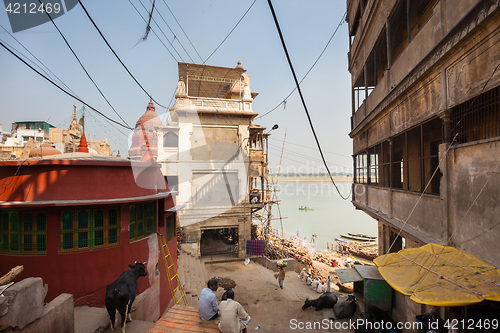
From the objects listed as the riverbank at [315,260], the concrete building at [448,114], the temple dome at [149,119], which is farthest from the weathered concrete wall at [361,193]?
the temple dome at [149,119]

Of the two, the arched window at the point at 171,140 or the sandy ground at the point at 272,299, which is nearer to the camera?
the sandy ground at the point at 272,299

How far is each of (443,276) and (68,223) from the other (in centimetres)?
892

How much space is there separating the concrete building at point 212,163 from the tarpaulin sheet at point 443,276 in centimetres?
1728

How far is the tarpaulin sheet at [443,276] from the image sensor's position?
3738 millimetres

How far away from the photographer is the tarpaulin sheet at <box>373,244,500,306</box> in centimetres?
374

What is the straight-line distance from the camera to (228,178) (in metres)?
22.7

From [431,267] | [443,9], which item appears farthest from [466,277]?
[443,9]

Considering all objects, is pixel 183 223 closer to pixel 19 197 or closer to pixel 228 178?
pixel 228 178

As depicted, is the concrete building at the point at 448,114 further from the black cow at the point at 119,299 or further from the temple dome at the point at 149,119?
the temple dome at the point at 149,119

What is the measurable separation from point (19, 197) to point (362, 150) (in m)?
13.5

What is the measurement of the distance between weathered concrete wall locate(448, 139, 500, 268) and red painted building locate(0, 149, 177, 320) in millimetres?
8215

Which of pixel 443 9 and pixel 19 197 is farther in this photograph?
pixel 19 197
